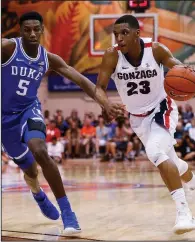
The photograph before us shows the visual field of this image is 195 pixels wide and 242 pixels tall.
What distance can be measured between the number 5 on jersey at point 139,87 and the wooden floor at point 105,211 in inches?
50.7

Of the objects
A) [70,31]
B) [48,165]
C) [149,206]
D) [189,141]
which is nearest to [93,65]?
[70,31]

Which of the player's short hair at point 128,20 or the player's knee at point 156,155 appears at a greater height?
the player's short hair at point 128,20

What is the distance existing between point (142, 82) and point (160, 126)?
0.46 metres

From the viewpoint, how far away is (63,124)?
51.4 ft

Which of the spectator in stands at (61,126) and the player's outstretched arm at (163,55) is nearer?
the player's outstretched arm at (163,55)

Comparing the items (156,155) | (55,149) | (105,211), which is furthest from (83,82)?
(55,149)

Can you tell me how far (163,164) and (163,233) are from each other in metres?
0.61

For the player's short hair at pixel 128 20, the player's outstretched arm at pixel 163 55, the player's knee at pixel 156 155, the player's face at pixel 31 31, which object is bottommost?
the player's knee at pixel 156 155

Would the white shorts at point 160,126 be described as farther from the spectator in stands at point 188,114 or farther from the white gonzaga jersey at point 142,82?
the spectator in stands at point 188,114

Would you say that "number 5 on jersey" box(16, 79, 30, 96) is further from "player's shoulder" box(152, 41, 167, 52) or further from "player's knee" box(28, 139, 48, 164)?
"player's shoulder" box(152, 41, 167, 52)

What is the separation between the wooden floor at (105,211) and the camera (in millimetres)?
4219

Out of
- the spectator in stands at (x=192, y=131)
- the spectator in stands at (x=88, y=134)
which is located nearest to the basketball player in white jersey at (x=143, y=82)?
the spectator in stands at (x=192, y=131)

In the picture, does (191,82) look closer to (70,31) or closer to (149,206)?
(149,206)

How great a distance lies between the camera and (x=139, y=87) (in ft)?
15.5
